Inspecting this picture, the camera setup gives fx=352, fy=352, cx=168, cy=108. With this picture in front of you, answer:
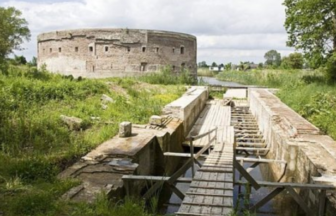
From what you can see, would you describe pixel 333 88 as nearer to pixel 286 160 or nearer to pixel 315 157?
pixel 286 160

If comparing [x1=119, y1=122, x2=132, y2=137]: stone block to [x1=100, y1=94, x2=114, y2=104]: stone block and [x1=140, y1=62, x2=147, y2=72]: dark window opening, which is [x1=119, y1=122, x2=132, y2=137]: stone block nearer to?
[x1=100, y1=94, x2=114, y2=104]: stone block

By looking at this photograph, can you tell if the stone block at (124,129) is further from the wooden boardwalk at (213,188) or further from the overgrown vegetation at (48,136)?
Answer: the wooden boardwalk at (213,188)

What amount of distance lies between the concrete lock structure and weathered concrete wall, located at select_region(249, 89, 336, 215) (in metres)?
19.7

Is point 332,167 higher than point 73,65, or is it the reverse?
point 73,65

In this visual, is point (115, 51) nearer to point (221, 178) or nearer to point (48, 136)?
point (48, 136)

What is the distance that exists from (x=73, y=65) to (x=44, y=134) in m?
24.4

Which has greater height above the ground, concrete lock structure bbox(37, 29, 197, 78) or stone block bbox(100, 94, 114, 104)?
concrete lock structure bbox(37, 29, 197, 78)

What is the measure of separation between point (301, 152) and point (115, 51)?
23791 millimetres

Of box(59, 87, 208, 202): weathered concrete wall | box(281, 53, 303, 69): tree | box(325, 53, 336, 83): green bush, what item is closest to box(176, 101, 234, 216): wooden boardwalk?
box(59, 87, 208, 202): weathered concrete wall

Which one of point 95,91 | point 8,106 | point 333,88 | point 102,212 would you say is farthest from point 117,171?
point 333,88

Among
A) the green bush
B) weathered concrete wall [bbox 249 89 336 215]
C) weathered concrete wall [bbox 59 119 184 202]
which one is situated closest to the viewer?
weathered concrete wall [bbox 59 119 184 202]

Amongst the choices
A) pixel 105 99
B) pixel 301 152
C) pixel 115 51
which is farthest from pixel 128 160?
pixel 115 51

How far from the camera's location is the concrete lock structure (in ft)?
95.9

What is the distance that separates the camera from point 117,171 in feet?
19.6
